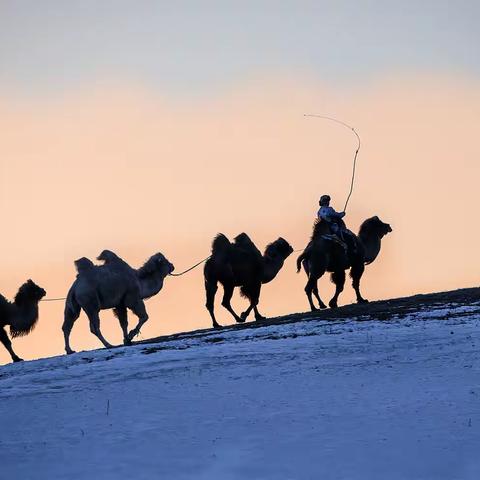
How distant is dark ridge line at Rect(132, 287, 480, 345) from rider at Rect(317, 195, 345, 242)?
1573 millimetres

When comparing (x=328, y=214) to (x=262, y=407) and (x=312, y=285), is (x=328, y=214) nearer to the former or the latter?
(x=312, y=285)

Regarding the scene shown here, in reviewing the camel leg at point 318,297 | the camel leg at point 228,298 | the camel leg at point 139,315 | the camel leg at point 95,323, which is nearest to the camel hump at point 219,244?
the camel leg at point 228,298

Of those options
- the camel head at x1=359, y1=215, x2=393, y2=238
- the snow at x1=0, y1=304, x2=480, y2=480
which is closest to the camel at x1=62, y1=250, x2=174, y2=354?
the snow at x1=0, y1=304, x2=480, y2=480

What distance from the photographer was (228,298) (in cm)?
2845

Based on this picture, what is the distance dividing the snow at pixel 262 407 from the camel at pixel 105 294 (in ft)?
6.30

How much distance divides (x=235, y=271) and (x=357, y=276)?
2.59 metres

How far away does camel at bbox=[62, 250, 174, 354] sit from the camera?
2517cm

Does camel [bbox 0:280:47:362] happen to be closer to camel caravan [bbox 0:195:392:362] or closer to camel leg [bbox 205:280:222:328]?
camel caravan [bbox 0:195:392:362]

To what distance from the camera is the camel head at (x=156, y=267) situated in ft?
89.5

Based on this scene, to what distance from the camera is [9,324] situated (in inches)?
1088

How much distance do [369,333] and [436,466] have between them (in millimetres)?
7694

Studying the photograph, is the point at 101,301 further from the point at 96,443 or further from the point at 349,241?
the point at 96,443

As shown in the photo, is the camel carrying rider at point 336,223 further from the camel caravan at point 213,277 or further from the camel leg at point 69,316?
the camel leg at point 69,316

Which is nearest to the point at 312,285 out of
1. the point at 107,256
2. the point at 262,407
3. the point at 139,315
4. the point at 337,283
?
the point at 337,283
